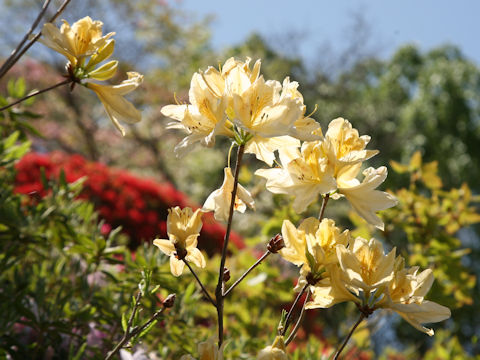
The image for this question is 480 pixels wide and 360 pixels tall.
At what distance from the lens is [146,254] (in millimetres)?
1118

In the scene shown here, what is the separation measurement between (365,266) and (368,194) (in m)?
0.09

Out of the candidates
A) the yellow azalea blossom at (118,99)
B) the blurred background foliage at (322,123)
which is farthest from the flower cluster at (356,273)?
the blurred background foliage at (322,123)

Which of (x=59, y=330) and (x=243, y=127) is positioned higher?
(x=243, y=127)

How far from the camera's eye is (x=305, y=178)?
0.64 metres

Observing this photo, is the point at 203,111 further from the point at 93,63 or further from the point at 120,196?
the point at 120,196

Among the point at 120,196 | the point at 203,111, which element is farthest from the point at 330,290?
the point at 120,196

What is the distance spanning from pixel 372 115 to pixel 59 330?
37.5 feet

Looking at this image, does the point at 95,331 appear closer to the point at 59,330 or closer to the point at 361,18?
the point at 59,330

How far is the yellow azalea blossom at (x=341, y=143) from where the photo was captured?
2.07 feet

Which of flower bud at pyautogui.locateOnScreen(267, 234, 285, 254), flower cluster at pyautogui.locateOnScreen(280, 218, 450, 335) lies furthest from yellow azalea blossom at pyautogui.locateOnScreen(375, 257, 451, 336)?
flower bud at pyautogui.locateOnScreen(267, 234, 285, 254)

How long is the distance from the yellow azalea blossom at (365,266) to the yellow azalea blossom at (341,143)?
4.0 inches

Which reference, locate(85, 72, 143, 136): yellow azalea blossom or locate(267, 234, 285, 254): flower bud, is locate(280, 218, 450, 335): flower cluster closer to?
locate(267, 234, 285, 254): flower bud

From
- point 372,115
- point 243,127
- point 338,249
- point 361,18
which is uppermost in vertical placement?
point 243,127

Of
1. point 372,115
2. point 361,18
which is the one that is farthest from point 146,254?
point 361,18
